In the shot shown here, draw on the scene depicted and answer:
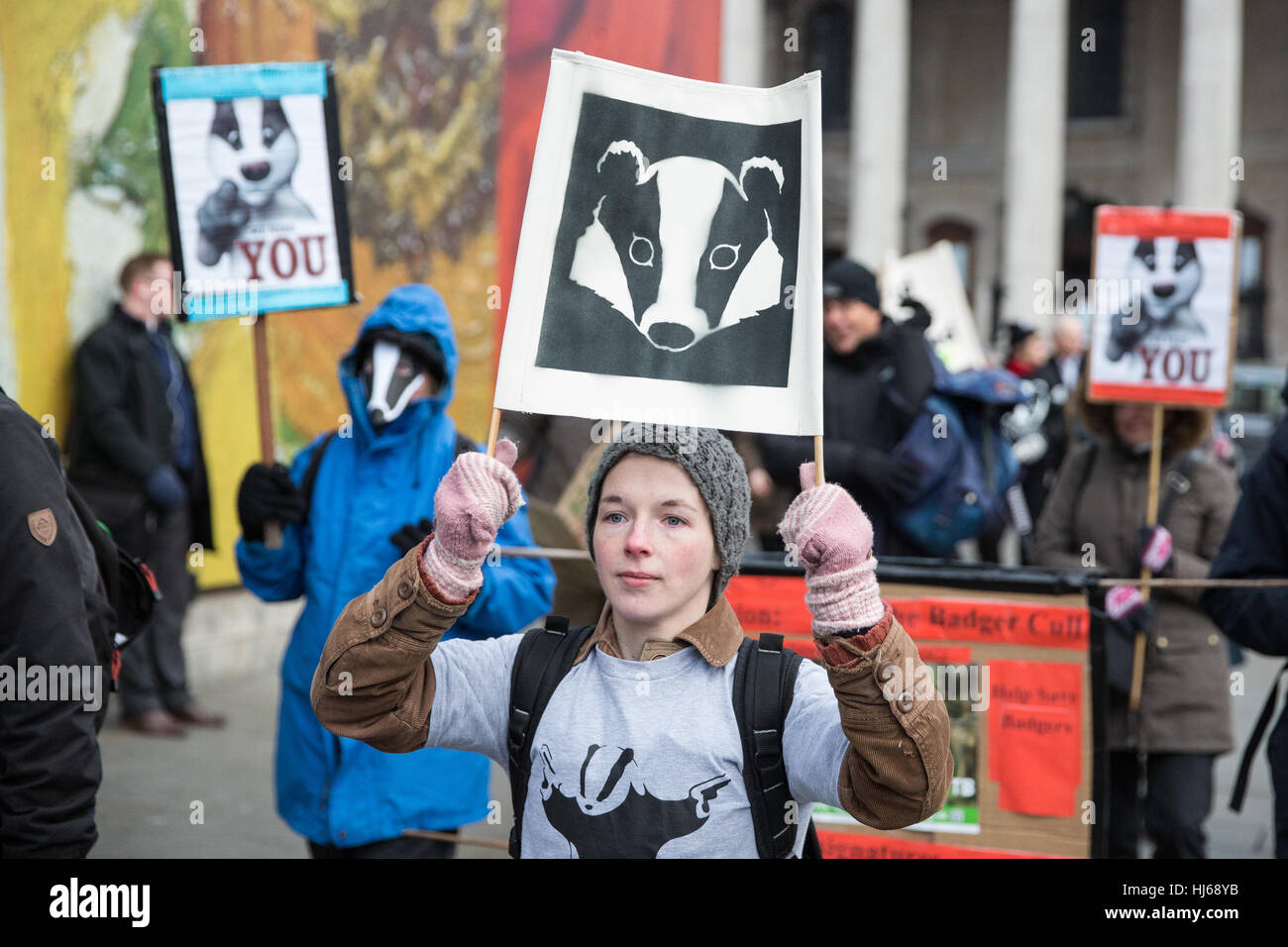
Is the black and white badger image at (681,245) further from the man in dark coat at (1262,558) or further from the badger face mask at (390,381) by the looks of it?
the man in dark coat at (1262,558)

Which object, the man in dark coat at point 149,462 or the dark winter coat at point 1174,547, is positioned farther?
the man in dark coat at point 149,462

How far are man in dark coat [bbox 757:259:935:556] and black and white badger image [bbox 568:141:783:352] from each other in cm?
338

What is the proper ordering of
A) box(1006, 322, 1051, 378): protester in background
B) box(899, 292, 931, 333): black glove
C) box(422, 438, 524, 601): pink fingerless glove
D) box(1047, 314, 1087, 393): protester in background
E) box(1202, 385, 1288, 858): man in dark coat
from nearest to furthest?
1. box(422, 438, 524, 601): pink fingerless glove
2. box(1202, 385, 1288, 858): man in dark coat
3. box(899, 292, 931, 333): black glove
4. box(1047, 314, 1087, 393): protester in background
5. box(1006, 322, 1051, 378): protester in background

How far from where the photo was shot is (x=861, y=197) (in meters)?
31.9

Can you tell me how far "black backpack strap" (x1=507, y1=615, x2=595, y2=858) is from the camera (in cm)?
242

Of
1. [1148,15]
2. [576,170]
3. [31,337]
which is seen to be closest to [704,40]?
[31,337]

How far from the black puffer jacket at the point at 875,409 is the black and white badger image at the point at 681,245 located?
335 centimetres

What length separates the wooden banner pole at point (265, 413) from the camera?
12.6 feet

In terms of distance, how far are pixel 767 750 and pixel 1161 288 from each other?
3.86 metres

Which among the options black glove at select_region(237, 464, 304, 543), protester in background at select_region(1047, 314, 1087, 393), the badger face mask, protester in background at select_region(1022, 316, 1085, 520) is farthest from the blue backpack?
protester in background at select_region(1047, 314, 1087, 393)

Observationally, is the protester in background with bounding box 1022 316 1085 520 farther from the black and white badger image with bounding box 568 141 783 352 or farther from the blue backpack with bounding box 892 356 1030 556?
the black and white badger image with bounding box 568 141 783 352

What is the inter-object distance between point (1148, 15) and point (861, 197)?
12672mm

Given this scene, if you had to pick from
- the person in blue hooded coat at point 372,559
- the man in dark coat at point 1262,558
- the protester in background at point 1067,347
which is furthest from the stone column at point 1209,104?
the person in blue hooded coat at point 372,559

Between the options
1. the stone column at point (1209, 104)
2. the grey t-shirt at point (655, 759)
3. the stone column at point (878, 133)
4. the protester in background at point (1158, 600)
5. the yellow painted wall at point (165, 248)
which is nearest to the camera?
the grey t-shirt at point (655, 759)
